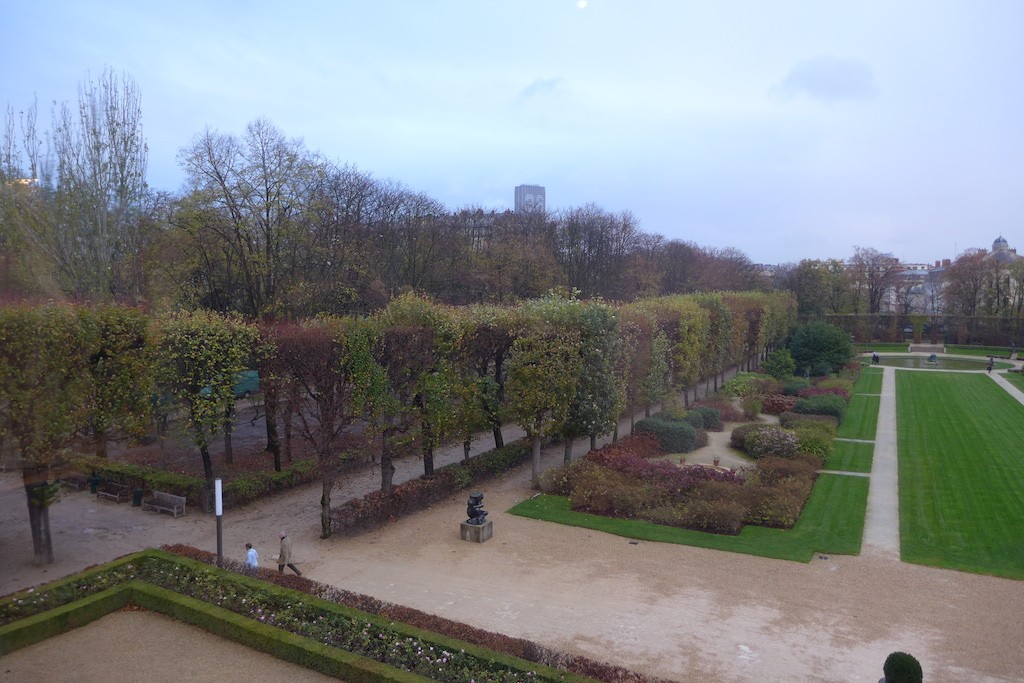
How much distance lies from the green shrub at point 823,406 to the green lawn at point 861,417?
0.64m

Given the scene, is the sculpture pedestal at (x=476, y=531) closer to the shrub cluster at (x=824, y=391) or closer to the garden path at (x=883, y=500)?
the garden path at (x=883, y=500)

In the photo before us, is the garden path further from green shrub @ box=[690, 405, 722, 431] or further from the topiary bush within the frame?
green shrub @ box=[690, 405, 722, 431]

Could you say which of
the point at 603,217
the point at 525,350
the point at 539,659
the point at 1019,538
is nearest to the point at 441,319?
the point at 525,350

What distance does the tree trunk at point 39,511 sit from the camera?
17609 millimetres

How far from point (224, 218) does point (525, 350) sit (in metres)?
14.9

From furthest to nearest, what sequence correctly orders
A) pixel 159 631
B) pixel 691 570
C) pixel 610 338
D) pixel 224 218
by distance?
pixel 224 218
pixel 610 338
pixel 691 570
pixel 159 631

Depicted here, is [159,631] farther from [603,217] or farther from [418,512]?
[603,217]

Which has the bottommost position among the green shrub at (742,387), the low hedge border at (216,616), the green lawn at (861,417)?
the green lawn at (861,417)

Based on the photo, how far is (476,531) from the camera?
65.8 feet

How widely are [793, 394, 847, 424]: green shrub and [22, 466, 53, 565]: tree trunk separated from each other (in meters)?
33.3

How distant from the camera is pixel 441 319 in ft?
78.9

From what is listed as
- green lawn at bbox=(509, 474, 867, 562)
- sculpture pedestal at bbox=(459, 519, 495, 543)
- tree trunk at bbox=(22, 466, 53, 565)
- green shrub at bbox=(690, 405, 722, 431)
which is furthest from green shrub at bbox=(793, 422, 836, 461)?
tree trunk at bbox=(22, 466, 53, 565)

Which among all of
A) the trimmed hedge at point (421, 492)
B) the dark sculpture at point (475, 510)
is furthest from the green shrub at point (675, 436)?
the dark sculpture at point (475, 510)

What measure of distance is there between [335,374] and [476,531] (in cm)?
632
